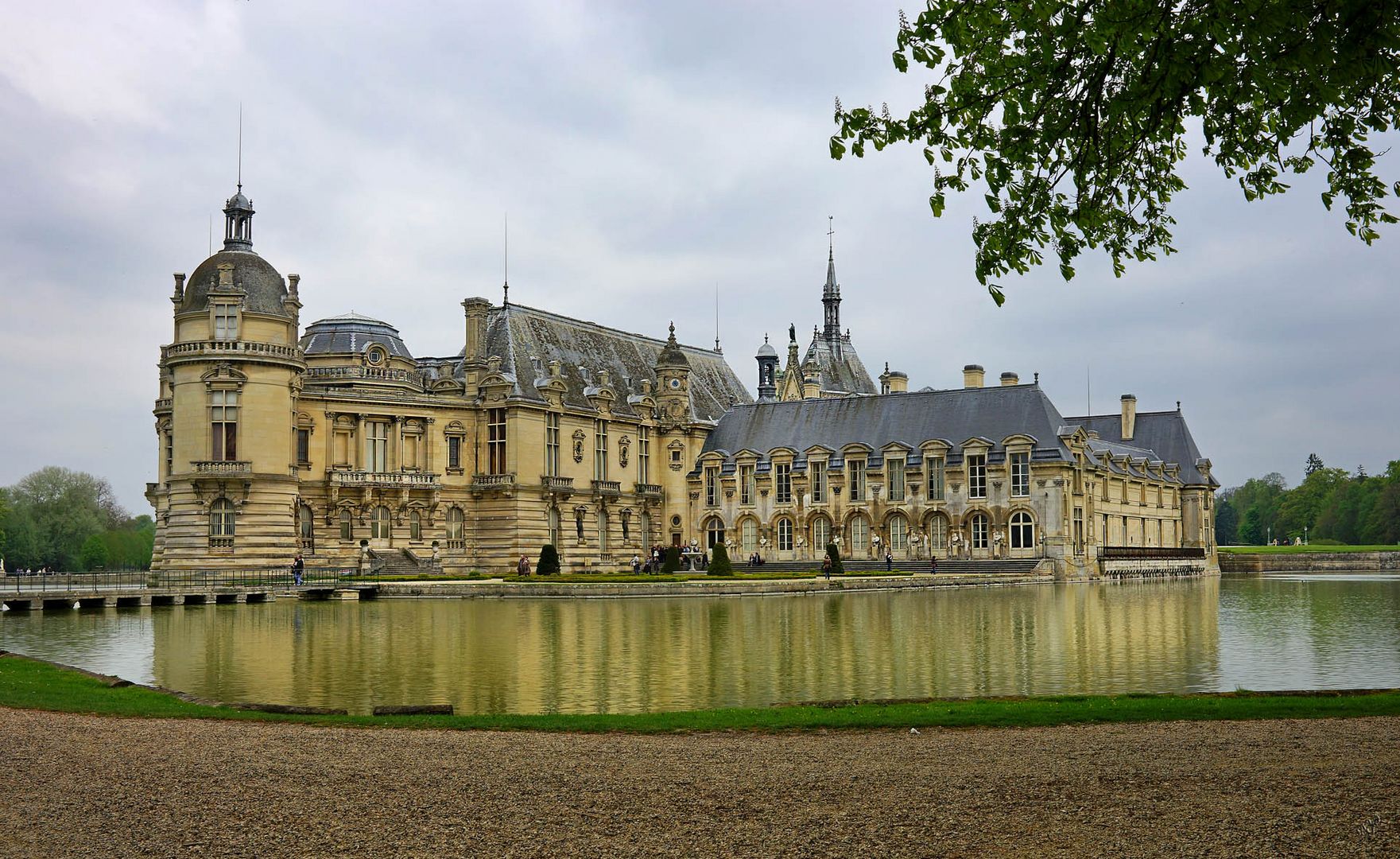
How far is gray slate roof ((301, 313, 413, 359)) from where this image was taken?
61781 mm

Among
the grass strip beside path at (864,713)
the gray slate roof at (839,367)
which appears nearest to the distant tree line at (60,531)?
the gray slate roof at (839,367)

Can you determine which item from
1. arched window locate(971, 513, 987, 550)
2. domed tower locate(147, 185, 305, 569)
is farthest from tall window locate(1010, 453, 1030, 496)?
domed tower locate(147, 185, 305, 569)

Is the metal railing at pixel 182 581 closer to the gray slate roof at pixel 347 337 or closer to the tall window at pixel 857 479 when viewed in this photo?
the gray slate roof at pixel 347 337

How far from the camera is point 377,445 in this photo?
60844 millimetres

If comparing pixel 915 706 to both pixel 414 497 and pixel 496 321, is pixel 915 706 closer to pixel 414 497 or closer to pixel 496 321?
pixel 414 497

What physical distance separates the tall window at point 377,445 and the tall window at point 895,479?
1031 inches

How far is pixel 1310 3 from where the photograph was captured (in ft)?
34.2

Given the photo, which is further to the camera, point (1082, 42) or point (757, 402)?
point (757, 402)

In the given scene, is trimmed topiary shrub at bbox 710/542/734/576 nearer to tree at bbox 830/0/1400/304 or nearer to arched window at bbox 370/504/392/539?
arched window at bbox 370/504/392/539

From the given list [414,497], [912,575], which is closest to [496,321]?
[414,497]

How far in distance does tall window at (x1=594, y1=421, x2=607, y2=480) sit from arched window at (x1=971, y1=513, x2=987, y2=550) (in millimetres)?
19966

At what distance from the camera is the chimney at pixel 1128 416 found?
284 feet

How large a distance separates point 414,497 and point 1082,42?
5264 centimetres

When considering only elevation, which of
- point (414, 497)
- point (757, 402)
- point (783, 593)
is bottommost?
point (783, 593)
